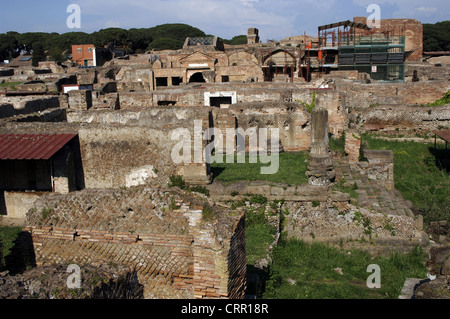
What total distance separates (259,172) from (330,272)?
347 cm

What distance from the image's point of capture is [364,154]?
45.3 ft

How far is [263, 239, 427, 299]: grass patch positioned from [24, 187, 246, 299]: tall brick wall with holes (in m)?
Result: 1.94

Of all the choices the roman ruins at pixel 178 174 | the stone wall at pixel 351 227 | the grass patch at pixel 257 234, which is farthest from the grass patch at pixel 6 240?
the stone wall at pixel 351 227

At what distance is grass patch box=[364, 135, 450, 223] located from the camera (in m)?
12.3

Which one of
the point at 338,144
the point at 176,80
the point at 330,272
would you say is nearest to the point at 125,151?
the point at 330,272

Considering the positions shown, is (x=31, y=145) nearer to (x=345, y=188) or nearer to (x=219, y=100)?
(x=345, y=188)

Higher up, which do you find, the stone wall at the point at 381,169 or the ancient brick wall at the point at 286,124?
the ancient brick wall at the point at 286,124

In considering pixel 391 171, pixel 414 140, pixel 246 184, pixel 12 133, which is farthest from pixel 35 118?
pixel 414 140

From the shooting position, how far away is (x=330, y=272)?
8.91 meters

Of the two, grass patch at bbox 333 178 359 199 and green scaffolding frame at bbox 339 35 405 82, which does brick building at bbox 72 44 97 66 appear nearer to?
green scaffolding frame at bbox 339 35 405 82

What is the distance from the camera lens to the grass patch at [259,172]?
11.0m

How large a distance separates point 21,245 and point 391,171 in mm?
10533

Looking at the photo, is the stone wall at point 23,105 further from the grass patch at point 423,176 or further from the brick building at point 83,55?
the brick building at point 83,55

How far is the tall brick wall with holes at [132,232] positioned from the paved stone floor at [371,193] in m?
5.29
